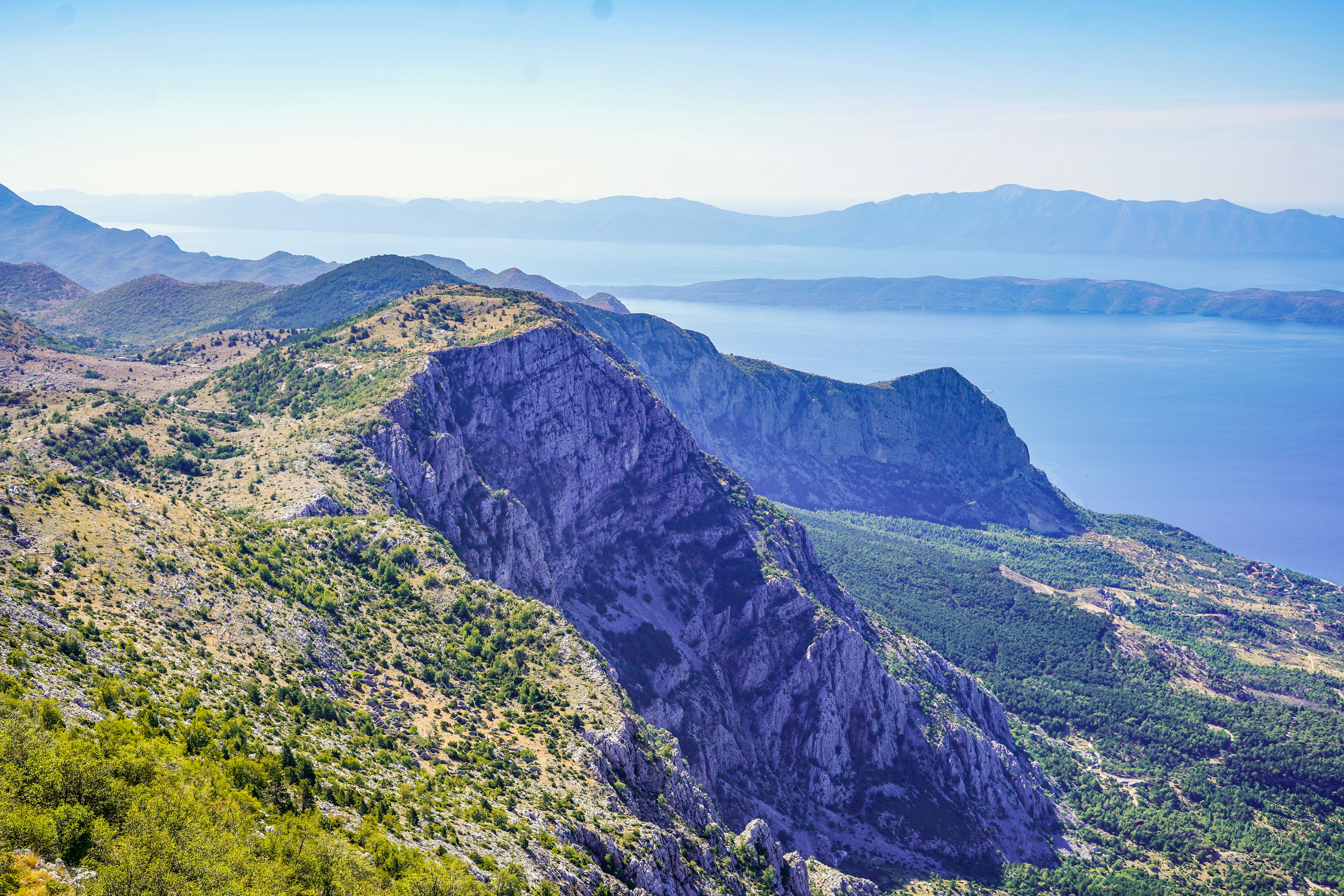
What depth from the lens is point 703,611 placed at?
11850 cm

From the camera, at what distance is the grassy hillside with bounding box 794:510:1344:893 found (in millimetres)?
115438

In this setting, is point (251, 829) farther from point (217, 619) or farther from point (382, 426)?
point (382, 426)

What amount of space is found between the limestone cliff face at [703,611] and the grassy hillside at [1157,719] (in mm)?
17135

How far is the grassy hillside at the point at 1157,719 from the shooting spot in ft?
379

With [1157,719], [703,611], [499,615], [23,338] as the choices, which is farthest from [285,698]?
[1157,719]

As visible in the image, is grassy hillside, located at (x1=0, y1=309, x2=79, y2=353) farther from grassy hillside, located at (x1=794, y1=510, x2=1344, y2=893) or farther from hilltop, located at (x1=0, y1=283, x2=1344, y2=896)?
grassy hillside, located at (x1=794, y1=510, x2=1344, y2=893)

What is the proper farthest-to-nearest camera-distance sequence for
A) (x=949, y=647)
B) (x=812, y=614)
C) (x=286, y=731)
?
(x=949, y=647), (x=812, y=614), (x=286, y=731)

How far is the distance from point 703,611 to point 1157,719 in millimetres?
101764

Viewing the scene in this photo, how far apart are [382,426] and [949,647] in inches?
5318

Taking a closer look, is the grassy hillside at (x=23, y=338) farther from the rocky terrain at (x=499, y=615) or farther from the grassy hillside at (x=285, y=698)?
the grassy hillside at (x=285, y=698)

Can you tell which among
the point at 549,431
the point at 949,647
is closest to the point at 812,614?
the point at 549,431

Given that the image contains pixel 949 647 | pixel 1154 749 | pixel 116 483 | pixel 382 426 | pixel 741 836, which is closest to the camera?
pixel 116 483

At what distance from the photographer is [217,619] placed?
5078cm

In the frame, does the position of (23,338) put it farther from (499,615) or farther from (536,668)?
(536,668)
